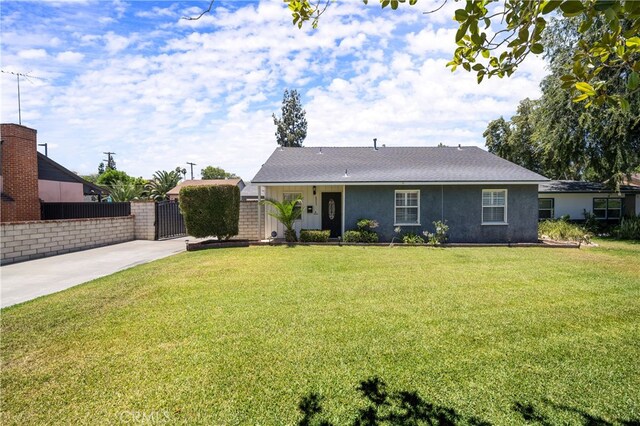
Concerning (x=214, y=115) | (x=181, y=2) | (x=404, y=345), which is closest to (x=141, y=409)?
(x=404, y=345)

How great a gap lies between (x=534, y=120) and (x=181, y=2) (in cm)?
2351

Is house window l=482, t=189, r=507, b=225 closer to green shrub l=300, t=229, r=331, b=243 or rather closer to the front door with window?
the front door with window

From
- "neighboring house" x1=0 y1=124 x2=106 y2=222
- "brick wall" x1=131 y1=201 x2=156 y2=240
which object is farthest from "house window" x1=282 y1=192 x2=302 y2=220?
"neighboring house" x1=0 y1=124 x2=106 y2=222

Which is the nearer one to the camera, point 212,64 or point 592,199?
point 212,64

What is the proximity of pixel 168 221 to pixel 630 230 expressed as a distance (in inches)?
943

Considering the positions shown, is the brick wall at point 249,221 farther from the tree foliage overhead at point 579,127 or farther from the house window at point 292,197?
the tree foliage overhead at point 579,127

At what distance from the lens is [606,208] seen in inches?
829

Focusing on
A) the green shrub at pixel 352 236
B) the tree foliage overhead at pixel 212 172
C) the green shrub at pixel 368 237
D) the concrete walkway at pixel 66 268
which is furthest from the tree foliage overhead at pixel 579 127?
the tree foliage overhead at pixel 212 172

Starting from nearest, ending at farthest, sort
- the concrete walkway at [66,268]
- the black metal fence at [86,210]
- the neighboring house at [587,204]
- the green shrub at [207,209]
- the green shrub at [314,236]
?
the concrete walkway at [66,268], the green shrub at [207,209], the green shrub at [314,236], the black metal fence at [86,210], the neighboring house at [587,204]

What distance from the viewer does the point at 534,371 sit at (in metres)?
3.75

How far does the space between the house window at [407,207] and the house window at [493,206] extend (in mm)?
3052

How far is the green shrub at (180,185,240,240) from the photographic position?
1332 centimetres

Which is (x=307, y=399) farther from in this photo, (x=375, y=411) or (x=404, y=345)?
(x=404, y=345)

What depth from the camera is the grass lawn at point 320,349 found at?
3.14 m
